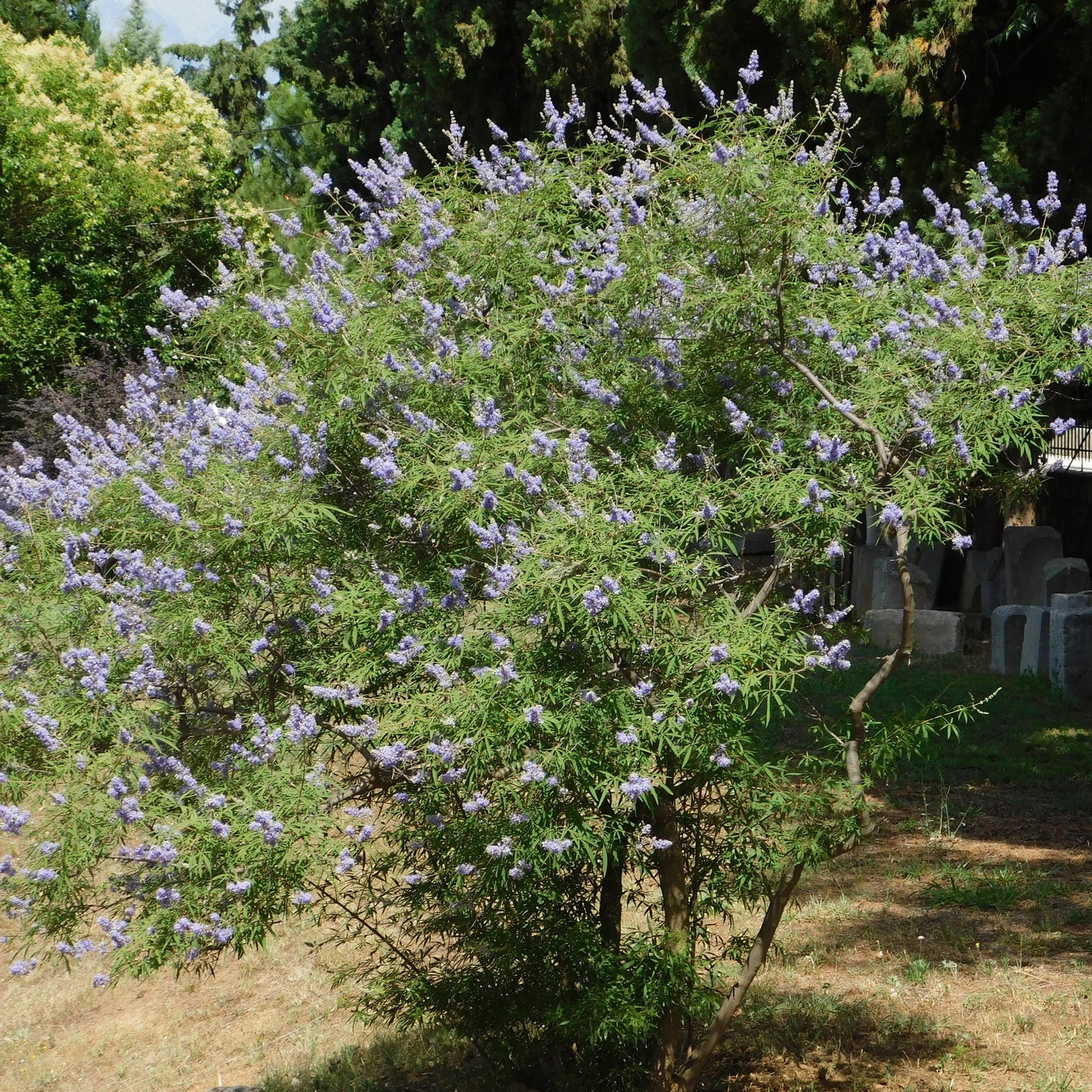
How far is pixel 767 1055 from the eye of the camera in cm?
519

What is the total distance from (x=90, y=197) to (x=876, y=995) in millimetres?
15163

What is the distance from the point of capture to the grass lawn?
16.6 ft

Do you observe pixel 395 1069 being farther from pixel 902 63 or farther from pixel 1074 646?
pixel 902 63

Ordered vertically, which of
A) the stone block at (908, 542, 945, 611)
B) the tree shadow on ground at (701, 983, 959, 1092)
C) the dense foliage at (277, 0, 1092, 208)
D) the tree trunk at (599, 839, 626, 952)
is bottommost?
the tree shadow on ground at (701, 983, 959, 1092)

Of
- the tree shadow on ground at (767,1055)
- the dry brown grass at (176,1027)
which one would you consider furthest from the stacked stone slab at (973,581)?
the tree shadow on ground at (767,1055)

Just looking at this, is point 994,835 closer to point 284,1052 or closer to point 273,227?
point 284,1052

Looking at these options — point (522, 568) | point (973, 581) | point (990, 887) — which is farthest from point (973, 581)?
point (522, 568)

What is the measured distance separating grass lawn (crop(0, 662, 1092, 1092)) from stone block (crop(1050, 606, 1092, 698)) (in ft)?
3.93

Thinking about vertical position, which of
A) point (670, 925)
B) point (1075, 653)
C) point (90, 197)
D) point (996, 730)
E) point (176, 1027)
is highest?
point (90, 197)

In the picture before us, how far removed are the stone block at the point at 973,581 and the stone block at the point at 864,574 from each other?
36.8 inches

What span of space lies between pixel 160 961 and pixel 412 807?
0.80 meters

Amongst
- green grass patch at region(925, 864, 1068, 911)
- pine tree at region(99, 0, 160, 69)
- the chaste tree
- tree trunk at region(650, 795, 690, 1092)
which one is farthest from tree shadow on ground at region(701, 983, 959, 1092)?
pine tree at region(99, 0, 160, 69)

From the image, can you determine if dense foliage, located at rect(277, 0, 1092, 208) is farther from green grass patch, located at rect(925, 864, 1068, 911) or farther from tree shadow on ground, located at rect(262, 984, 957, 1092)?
tree shadow on ground, located at rect(262, 984, 957, 1092)

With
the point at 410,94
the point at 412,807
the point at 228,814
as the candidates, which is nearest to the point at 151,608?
the point at 228,814
